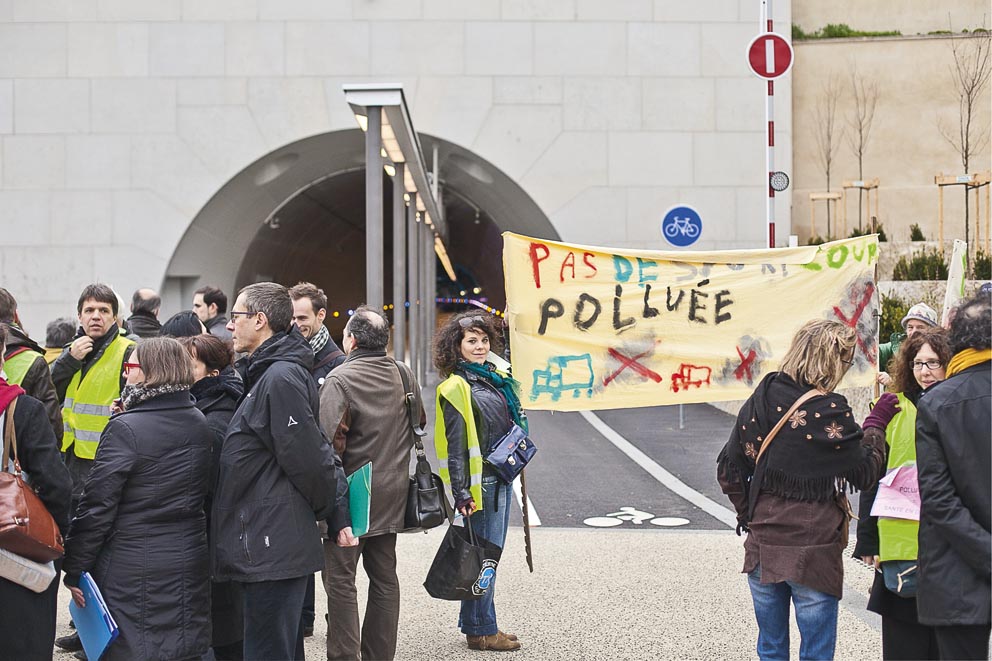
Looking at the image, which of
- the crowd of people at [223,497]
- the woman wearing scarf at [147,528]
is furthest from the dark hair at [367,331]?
the woman wearing scarf at [147,528]

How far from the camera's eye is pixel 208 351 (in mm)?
5020

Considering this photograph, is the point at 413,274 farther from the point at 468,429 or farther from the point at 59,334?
the point at 468,429

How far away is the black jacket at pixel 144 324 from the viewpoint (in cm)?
736

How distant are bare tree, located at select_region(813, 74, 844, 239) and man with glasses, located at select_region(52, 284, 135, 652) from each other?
59.8 ft

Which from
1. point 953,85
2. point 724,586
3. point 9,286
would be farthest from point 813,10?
point 724,586

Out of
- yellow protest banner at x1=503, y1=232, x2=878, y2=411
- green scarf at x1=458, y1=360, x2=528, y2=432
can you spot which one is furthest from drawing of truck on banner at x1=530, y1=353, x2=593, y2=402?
green scarf at x1=458, y1=360, x2=528, y2=432

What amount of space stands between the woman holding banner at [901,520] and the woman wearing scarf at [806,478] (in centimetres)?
15

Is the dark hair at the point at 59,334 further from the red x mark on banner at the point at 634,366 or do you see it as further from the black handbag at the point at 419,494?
the red x mark on banner at the point at 634,366

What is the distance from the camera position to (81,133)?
2047 cm

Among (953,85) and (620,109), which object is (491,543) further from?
(953,85)

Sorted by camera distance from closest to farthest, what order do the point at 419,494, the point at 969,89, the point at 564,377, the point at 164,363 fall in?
the point at 164,363
the point at 419,494
the point at 564,377
the point at 969,89

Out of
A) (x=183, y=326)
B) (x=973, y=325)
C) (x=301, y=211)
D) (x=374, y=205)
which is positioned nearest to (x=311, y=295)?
(x=183, y=326)

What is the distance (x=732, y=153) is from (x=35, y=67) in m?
13.0

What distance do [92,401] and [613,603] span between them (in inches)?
130
